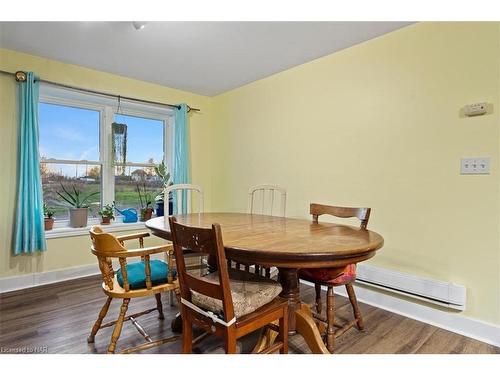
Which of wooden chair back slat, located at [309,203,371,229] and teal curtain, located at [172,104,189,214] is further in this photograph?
teal curtain, located at [172,104,189,214]

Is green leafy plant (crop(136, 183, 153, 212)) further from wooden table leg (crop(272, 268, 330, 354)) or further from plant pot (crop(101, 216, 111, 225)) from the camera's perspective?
wooden table leg (crop(272, 268, 330, 354))

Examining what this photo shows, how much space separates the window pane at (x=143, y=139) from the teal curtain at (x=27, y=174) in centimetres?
95

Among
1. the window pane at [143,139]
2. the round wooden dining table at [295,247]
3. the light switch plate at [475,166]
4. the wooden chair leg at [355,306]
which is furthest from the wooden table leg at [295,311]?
the window pane at [143,139]

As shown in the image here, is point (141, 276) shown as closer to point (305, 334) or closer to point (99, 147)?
point (305, 334)

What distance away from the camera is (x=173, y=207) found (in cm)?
370

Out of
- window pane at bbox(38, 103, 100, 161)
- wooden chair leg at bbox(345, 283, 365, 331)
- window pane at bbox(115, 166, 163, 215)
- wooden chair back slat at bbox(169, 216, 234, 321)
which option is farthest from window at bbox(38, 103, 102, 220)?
wooden chair leg at bbox(345, 283, 365, 331)

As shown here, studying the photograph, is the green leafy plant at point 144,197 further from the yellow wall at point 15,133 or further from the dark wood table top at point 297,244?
the dark wood table top at point 297,244

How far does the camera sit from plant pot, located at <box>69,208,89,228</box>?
3148 millimetres

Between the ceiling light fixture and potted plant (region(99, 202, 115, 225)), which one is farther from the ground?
the ceiling light fixture

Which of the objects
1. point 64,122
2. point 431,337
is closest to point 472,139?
point 431,337

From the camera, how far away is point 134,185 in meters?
3.70

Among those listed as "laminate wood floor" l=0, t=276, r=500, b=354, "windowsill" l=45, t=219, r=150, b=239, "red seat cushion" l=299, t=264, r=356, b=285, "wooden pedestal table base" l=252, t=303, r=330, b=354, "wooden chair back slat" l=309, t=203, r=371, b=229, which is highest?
"wooden chair back slat" l=309, t=203, r=371, b=229
